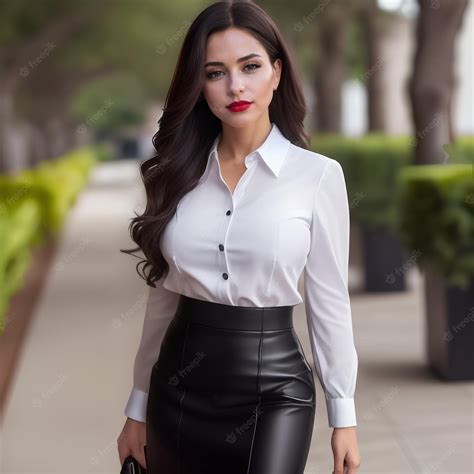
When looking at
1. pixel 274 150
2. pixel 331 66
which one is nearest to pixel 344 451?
pixel 274 150

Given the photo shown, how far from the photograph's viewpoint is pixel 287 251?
9.11 ft

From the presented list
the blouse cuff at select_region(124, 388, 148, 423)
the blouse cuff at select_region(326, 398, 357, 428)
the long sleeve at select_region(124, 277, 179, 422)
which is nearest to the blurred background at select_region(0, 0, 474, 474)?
the long sleeve at select_region(124, 277, 179, 422)

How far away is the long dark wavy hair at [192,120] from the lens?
9.23 ft

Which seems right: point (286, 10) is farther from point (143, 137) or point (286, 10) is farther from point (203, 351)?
point (143, 137)

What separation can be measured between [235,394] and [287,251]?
0.39m

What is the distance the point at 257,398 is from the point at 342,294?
35 centimetres

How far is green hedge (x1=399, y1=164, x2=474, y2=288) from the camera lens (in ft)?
23.1

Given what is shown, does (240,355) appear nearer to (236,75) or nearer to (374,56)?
(236,75)

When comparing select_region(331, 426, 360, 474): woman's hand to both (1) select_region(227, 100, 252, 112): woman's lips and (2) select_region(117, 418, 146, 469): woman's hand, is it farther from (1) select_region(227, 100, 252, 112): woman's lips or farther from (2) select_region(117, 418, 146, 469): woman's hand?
(1) select_region(227, 100, 252, 112): woman's lips

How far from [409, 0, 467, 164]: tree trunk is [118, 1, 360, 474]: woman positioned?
701 cm

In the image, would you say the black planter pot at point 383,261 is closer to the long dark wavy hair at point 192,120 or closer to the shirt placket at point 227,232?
the long dark wavy hair at point 192,120

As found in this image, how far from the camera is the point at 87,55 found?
34.4m

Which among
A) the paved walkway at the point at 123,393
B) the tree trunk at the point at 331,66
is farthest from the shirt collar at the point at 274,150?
the tree trunk at the point at 331,66

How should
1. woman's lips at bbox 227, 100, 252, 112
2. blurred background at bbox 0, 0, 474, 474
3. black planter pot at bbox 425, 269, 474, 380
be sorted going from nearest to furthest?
woman's lips at bbox 227, 100, 252, 112
blurred background at bbox 0, 0, 474, 474
black planter pot at bbox 425, 269, 474, 380
